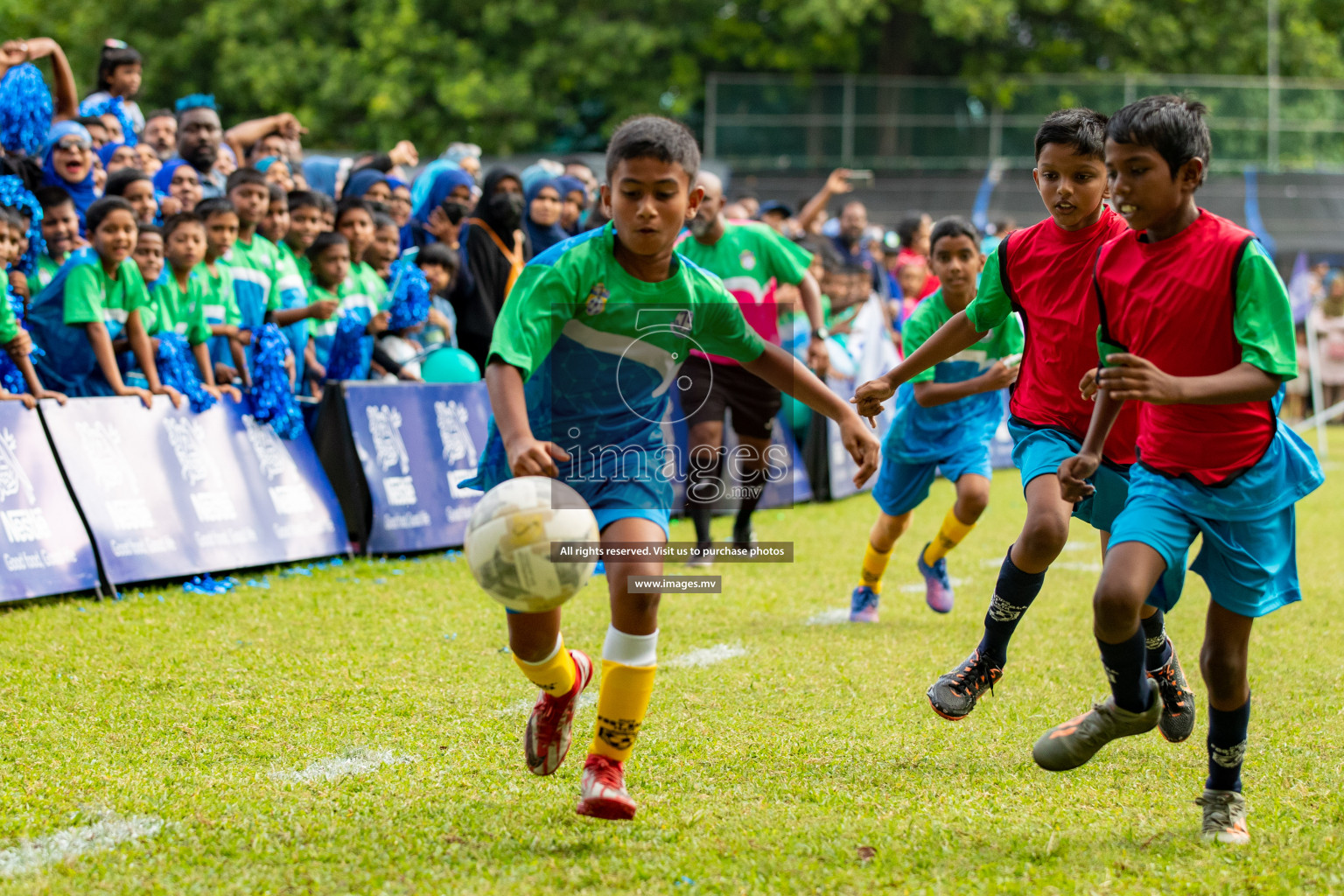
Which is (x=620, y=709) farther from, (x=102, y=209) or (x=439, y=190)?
(x=439, y=190)

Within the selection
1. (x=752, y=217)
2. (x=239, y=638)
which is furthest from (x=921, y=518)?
(x=239, y=638)

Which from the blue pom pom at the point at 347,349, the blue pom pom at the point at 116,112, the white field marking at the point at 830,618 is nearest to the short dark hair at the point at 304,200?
the blue pom pom at the point at 347,349

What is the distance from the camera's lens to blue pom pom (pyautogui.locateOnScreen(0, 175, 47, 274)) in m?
7.22

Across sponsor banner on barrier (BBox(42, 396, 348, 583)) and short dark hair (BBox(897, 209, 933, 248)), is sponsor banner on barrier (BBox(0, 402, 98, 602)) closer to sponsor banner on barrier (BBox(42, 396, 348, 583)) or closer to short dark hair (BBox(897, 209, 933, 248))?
sponsor banner on barrier (BBox(42, 396, 348, 583))

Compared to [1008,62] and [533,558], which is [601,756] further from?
[1008,62]

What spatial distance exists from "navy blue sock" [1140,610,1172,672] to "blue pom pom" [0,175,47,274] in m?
6.09

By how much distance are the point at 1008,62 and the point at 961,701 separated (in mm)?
29303

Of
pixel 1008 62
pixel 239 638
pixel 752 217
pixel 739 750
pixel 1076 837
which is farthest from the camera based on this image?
pixel 1008 62

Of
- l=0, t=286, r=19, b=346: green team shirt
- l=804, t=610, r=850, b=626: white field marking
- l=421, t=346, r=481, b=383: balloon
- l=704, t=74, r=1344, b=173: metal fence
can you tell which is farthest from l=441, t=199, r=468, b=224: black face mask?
l=704, t=74, r=1344, b=173: metal fence

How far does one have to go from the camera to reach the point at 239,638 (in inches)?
235

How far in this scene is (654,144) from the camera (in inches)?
146

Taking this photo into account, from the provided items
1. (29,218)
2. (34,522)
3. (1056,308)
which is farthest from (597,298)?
(29,218)

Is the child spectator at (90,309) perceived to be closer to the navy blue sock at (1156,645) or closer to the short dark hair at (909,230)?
the navy blue sock at (1156,645)

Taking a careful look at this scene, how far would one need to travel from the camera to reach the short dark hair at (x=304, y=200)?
367 inches
